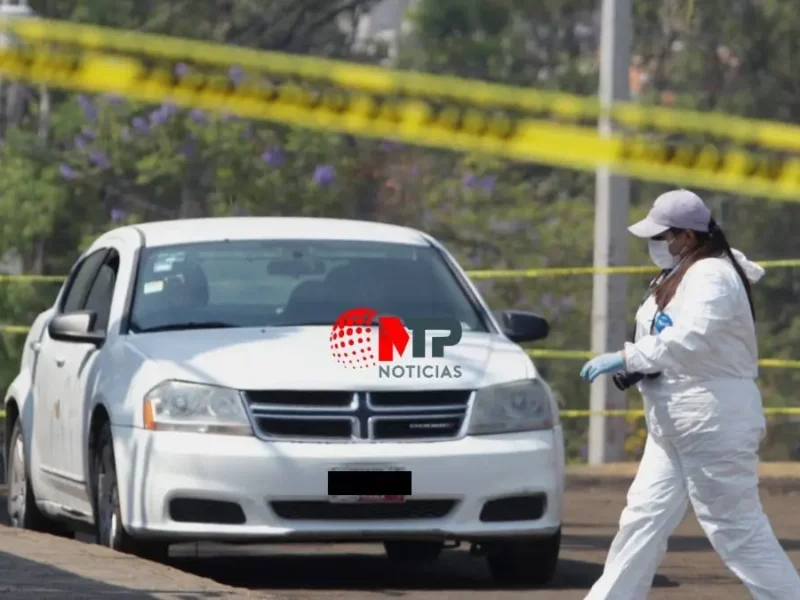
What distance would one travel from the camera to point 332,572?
1104 cm

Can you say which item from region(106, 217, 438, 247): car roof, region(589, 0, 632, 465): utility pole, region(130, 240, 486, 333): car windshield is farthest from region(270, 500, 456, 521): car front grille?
region(589, 0, 632, 465): utility pole

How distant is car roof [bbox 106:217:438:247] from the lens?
37.9ft

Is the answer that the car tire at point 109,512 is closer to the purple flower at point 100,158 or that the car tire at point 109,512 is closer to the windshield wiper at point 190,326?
the windshield wiper at point 190,326

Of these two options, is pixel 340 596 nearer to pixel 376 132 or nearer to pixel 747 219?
pixel 376 132

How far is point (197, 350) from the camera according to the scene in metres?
10.5

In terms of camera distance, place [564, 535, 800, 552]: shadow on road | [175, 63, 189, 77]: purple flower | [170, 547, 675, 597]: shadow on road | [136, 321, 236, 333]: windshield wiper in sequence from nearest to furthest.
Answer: [170, 547, 675, 597]: shadow on road
[136, 321, 236, 333]: windshield wiper
[564, 535, 800, 552]: shadow on road
[175, 63, 189, 77]: purple flower

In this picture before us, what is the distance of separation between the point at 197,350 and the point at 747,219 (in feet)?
73.1

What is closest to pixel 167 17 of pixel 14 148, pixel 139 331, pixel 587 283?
pixel 14 148

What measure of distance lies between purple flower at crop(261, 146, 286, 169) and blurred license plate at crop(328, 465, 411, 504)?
15.0 metres

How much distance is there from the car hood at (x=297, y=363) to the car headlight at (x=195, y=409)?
4 centimetres

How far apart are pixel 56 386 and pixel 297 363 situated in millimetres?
1908

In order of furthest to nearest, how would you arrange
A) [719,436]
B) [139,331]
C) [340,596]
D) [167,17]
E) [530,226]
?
1. [167,17]
2. [530,226]
3. [139,331]
4. [340,596]
5. [719,436]

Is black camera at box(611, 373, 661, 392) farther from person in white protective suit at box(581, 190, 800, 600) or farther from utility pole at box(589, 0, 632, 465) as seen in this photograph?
utility pole at box(589, 0, 632, 465)

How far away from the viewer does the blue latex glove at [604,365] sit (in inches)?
348
